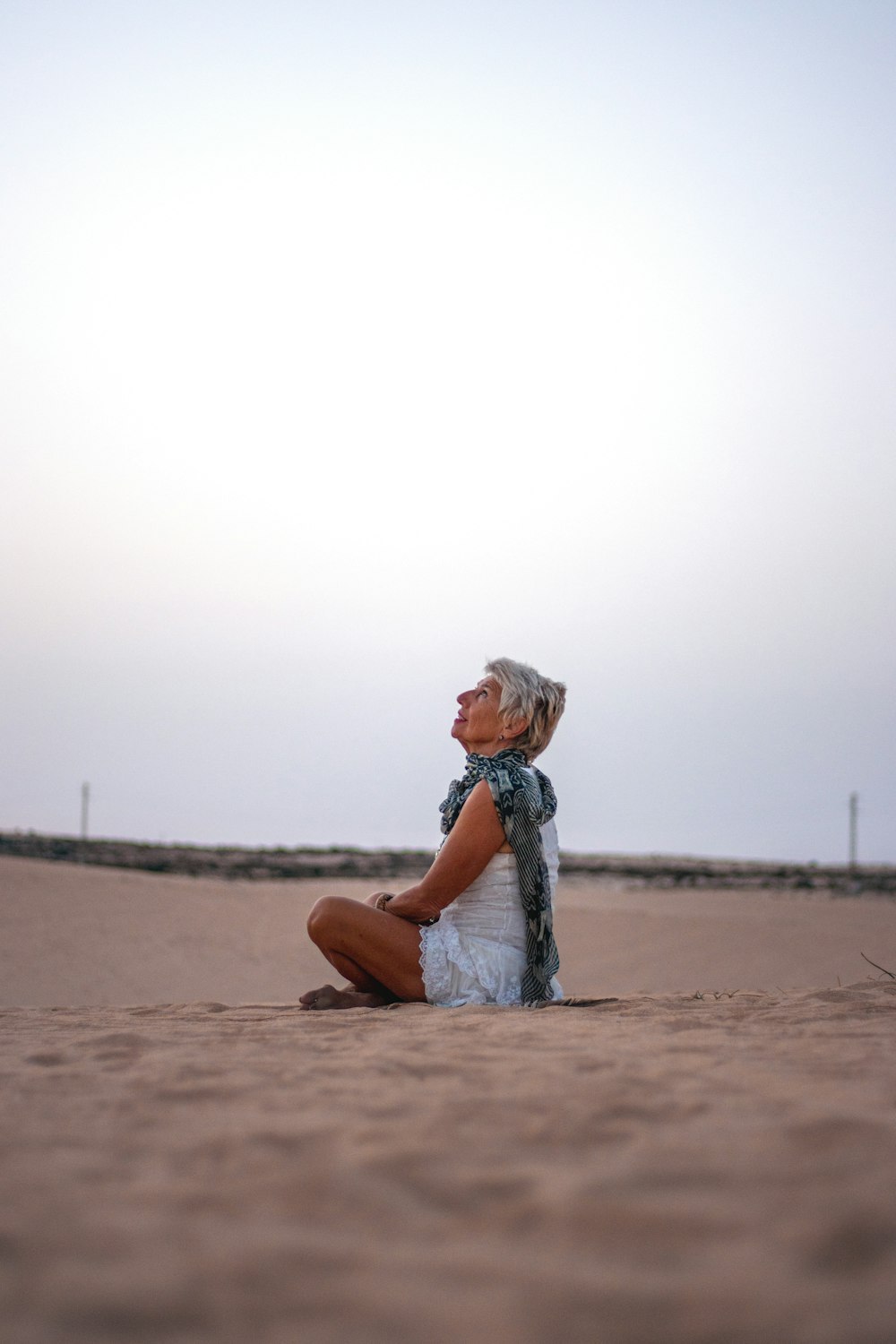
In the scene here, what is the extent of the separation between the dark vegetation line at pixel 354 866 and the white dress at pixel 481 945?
48.4 feet

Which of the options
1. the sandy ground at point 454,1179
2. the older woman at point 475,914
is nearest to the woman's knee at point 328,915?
the older woman at point 475,914

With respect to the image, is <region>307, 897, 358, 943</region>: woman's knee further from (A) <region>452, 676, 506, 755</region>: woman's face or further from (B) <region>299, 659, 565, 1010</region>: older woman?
(A) <region>452, 676, 506, 755</region>: woman's face

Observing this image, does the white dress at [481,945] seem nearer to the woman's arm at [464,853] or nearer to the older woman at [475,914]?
the older woman at [475,914]

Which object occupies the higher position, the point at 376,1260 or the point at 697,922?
the point at 376,1260

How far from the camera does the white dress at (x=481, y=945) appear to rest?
446 centimetres

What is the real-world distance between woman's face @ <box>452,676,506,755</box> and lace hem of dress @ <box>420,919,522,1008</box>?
33.4 inches

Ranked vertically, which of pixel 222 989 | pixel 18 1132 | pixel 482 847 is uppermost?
pixel 482 847

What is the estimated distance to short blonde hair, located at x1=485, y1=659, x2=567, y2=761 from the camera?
4.74 meters

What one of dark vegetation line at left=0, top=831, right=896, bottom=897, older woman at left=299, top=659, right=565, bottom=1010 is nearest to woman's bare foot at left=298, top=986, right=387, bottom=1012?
older woman at left=299, top=659, right=565, bottom=1010

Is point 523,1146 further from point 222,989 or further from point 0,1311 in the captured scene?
point 222,989

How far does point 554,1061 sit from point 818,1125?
829 millimetres

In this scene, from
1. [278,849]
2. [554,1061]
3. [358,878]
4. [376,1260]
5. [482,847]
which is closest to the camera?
[376,1260]

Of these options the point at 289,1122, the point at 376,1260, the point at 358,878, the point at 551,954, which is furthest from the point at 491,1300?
the point at 358,878

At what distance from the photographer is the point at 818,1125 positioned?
2137mm
